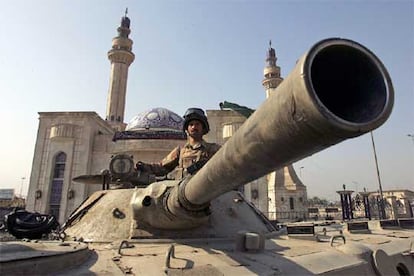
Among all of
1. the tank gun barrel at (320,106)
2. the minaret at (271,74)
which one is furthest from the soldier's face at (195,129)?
the minaret at (271,74)

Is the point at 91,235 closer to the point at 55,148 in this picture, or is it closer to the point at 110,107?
the point at 55,148

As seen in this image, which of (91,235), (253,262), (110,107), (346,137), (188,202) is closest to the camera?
(346,137)

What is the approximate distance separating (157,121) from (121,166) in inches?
996

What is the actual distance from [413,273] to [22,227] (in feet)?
20.1

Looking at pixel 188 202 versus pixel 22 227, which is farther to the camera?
pixel 22 227

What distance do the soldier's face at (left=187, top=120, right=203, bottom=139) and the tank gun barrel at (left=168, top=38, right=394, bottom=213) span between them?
4.54 m

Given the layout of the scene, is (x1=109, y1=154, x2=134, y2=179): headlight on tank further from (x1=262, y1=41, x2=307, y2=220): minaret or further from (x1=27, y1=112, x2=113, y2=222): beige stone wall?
(x1=262, y1=41, x2=307, y2=220): minaret

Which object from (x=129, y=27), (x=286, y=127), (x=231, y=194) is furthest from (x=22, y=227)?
(x=129, y=27)

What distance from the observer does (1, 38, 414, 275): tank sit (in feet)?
5.39

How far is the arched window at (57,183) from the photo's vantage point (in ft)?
95.6

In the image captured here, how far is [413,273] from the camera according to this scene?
5.36 m

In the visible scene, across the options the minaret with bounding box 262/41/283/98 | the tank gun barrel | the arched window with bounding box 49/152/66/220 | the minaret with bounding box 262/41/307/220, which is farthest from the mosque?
the tank gun barrel

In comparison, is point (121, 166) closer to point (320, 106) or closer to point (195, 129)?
point (195, 129)

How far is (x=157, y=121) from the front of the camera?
3231 cm
